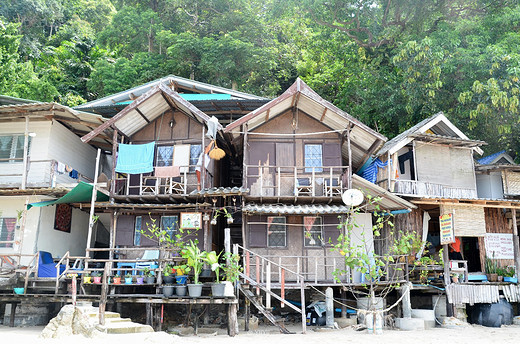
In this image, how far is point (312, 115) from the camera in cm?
1642

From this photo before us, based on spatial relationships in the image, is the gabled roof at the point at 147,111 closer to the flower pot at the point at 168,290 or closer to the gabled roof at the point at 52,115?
the gabled roof at the point at 52,115

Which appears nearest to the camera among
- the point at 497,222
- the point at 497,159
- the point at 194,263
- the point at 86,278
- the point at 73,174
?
the point at 194,263

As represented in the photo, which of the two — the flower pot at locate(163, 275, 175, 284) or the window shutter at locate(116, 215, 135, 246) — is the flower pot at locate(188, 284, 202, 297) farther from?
the window shutter at locate(116, 215, 135, 246)

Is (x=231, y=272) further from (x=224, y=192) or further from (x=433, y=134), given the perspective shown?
(x=433, y=134)

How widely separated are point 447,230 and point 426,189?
95.6 inches

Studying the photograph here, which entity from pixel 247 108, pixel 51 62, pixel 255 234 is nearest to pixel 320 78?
pixel 247 108

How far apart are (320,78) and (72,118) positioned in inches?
629

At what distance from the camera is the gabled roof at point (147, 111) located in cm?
1520

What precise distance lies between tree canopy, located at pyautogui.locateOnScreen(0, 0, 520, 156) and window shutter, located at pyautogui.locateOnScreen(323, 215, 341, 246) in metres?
8.14

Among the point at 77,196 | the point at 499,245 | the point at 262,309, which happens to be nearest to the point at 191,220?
the point at 77,196

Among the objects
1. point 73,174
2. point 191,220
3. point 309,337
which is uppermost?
point 73,174

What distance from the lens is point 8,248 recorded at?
51.7 ft

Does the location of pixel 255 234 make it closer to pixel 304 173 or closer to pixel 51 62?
pixel 304 173

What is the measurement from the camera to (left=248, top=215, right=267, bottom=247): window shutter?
49.7ft
